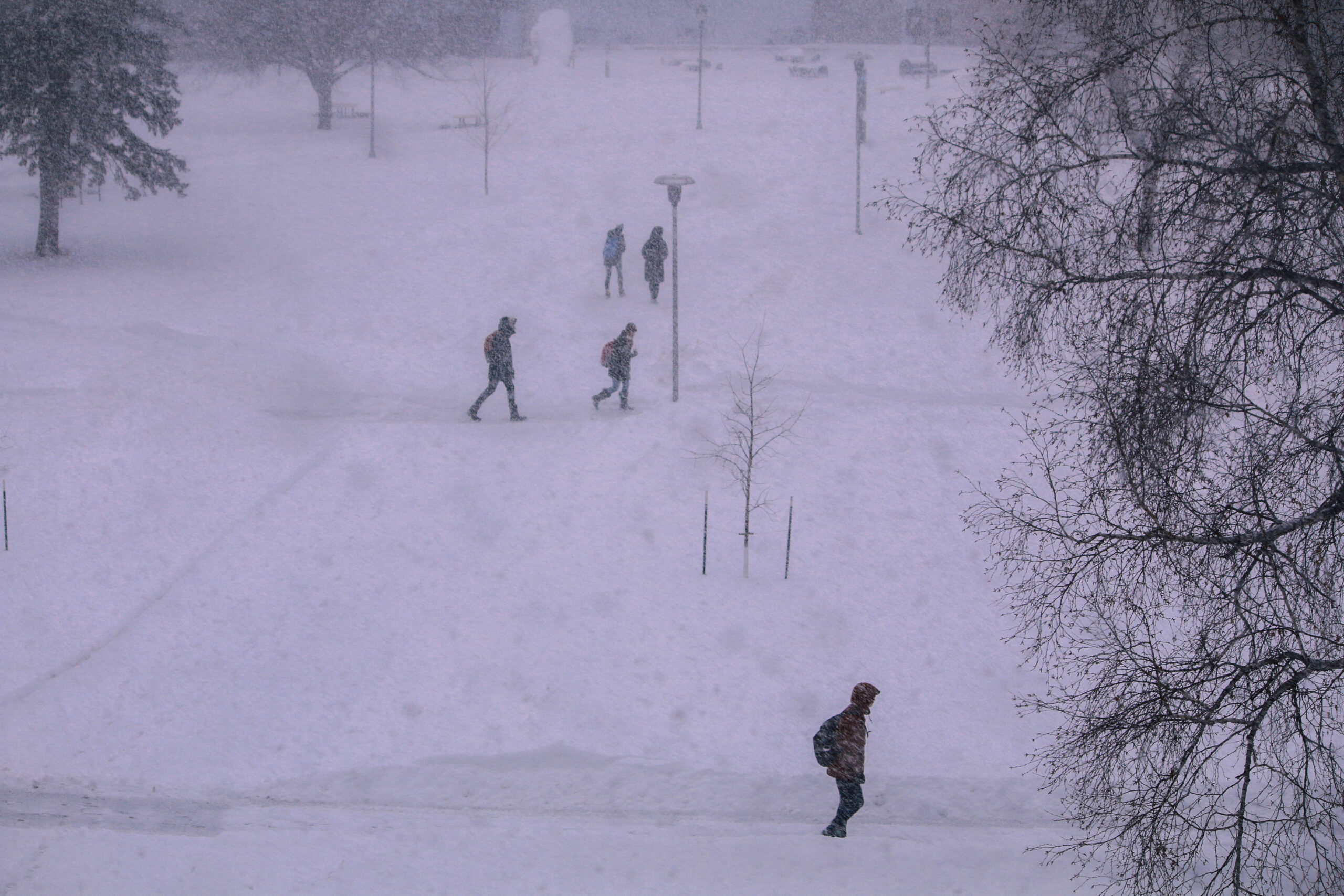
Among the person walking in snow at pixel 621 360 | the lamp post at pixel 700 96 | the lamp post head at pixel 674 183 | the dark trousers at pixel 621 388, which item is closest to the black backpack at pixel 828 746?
the person walking in snow at pixel 621 360

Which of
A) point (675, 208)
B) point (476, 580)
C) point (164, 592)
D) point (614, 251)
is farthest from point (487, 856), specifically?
point (614, 251)

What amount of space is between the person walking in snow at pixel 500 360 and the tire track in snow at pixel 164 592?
2.62 metres

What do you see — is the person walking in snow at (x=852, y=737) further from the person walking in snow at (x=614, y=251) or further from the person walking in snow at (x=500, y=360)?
the person walking in snow at (x=614, y=251)

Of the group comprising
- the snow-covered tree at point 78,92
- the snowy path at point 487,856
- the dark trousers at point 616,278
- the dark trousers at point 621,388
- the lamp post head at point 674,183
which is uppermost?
the snow-covered tree at point 78,92

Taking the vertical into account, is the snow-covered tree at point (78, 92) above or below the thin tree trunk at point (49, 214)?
above

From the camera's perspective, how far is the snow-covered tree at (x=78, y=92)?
21.0 meters

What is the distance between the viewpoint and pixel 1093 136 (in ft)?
23.4

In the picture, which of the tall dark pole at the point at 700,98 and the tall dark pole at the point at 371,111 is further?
the tall dark pole at the point at 700,98

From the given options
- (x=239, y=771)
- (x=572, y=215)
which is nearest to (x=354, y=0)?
(x=572, y=215)

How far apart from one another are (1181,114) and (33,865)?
33.7 ft

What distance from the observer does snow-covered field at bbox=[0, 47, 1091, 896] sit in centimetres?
934

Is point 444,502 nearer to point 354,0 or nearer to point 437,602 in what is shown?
point 437,602

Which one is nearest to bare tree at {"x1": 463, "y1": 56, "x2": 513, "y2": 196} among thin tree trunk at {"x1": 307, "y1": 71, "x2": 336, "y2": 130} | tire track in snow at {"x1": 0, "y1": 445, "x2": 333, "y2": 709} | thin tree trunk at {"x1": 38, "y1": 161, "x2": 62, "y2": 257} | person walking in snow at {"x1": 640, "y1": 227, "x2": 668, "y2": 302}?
thin tree trunk at {"x1": 307, "y1": 71, "x2": 336, "y2": 130}

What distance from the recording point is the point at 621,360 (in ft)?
56.0
